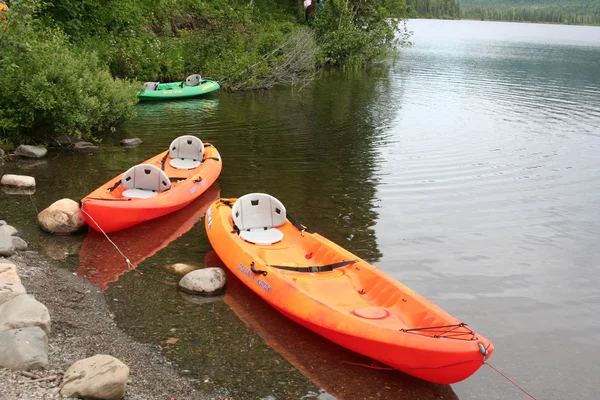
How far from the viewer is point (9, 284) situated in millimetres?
7289

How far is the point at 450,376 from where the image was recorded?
6562 millimetres

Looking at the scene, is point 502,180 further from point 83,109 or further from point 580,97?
point 580,97

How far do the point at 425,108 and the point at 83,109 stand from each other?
13.7 meters

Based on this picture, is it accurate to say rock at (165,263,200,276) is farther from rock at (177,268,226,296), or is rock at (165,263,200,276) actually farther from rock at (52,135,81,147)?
rock at (52,135,81,147)

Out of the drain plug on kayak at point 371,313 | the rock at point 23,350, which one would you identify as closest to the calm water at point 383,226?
the drain plug on kayak at point 371,313

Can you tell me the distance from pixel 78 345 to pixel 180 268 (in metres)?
2.66

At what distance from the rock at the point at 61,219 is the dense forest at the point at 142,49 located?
4690 mm

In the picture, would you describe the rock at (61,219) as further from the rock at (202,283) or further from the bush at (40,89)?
the bush at (40,89)

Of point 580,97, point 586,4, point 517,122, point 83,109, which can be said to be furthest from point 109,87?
point 586,4

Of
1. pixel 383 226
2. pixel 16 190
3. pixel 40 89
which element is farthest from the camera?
pixel 40 89

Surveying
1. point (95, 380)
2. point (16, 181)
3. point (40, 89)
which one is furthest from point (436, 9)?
point (95, 380)

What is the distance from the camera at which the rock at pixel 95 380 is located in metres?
5.54

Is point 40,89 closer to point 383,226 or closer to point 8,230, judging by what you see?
point 8,230

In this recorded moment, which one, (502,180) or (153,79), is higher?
(153,79)
